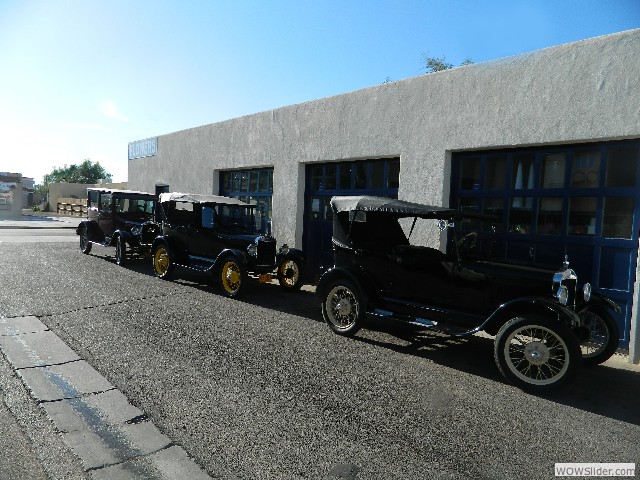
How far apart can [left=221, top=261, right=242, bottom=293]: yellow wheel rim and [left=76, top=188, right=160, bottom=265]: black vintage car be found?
13.0 ft

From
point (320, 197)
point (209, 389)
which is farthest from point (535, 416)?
point (320, 197)

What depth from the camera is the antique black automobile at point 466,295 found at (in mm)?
4199

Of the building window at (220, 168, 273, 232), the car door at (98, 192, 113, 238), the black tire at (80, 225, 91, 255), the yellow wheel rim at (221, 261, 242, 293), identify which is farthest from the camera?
the black tire at (80, 225, 91, 255)

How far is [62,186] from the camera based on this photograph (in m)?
54.7

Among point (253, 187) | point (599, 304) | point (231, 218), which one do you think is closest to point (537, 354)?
Result: point (599, 304)

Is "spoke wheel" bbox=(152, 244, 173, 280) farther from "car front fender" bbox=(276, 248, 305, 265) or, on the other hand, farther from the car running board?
the car running board

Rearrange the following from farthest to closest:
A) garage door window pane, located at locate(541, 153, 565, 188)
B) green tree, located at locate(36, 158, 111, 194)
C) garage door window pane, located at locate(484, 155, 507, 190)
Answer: green tree, located at locate(36, 158, 111, 194), garage door window pane, located at locate(484, 155, 507, 190), garage door window pane, located at locate(541, 153, 565, 188)

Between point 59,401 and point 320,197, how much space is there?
23.9 ft

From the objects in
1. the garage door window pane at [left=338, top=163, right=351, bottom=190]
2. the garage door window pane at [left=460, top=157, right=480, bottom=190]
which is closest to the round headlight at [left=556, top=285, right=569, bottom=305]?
the garage door window pane at [left=460, top=157, right=480, bottom=190]

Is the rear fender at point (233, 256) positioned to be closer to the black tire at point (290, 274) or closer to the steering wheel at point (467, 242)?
the black tire at point (290, 274)

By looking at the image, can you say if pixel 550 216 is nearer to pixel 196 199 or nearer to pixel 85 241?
pixel 196 199

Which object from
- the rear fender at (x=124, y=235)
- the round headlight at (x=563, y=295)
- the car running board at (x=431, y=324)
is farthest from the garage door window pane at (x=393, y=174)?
the rear fender at (x=124, y=235)

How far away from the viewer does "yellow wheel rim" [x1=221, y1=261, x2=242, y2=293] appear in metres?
7.91

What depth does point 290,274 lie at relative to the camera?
28.8 ft
